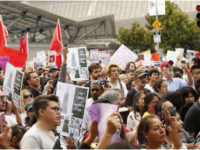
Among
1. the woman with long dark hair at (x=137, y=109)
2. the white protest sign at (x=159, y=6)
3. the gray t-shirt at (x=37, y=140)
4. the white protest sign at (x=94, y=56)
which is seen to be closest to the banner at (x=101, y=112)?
the gray t-shirt at (x=37, y=140)

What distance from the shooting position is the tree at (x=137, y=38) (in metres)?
42.0

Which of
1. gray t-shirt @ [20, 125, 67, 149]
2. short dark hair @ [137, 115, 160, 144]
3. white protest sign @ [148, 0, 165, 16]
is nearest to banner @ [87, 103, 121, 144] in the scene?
gray t-shirt @ [20, 125, 67, 149]

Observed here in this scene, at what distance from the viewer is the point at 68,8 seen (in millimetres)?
66375

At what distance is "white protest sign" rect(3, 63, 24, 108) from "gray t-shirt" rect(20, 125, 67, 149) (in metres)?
1.94

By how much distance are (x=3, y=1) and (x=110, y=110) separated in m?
26.1

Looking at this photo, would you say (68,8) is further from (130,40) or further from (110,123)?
(110,123)

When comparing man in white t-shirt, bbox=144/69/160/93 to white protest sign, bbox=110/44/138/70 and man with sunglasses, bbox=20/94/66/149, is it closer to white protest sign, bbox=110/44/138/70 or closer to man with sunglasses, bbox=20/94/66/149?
man with sunglasses, bbox=20/94/66/149

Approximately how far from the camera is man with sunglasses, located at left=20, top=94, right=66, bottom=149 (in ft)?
14.0

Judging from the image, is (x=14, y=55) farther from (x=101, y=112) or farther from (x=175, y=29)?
(x=175, y=29)

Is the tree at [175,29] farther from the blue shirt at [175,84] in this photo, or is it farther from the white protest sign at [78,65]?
the blue shirt at [175,84]

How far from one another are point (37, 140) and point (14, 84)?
2512 millimetres

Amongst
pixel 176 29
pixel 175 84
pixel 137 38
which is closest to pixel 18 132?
pixel 175 84

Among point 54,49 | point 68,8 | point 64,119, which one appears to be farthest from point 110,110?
point 68,8

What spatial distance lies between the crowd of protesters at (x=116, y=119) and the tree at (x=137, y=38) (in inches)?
1302
